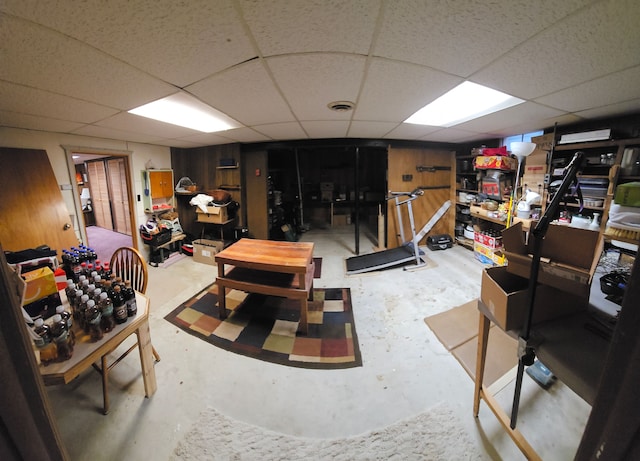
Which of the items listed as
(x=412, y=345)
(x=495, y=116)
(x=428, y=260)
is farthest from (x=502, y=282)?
(x=428, y=260)

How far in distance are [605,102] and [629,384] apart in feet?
8.74

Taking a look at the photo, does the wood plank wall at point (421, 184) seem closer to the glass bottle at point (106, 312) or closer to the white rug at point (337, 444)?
the white rug at point (337, 444)

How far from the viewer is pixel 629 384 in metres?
0.46

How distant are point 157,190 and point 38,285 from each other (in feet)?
10.7

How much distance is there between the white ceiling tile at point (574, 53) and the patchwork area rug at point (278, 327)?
2243 mm

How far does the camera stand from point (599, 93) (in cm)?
169

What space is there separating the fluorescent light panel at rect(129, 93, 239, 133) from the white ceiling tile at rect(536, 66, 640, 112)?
281 cm

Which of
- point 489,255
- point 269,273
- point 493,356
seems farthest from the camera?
point 489,255

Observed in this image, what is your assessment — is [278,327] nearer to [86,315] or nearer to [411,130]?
[86,315]

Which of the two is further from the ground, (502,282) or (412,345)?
(502,282)

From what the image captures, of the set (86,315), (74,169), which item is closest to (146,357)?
(86,315)

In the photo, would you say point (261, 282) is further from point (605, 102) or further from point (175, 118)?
point (605, 102)

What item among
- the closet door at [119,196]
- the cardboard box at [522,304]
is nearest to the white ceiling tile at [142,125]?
the closet door at [119,196]

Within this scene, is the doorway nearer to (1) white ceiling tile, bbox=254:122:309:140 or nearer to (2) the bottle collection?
(1) white ceiling tile, bbox=254:122:309:140
